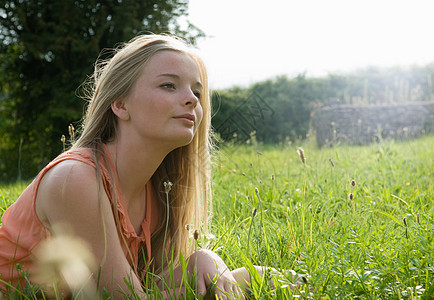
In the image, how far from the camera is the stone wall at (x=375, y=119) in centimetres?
1055

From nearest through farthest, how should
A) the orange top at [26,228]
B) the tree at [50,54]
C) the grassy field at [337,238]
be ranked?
the grassy field at [337,238] → the orange top at [26,228] → the tree at [50,54]

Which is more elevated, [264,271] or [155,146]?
[155,146]

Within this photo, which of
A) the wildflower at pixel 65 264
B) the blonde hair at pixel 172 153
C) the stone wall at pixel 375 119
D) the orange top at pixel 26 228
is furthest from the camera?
the stone wall at pixel 375 119

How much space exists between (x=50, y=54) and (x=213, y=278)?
8.41 m

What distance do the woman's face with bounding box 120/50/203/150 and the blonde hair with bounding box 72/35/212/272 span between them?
0.06 m

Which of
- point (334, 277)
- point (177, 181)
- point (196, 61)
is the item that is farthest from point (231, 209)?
point (334, 277)

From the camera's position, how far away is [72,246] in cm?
187

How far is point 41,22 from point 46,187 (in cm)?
806

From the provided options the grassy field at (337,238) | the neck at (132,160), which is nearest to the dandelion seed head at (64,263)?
the neck at (132,160)

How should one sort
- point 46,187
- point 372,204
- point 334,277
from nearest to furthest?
point 334,277, point 46,187, point 372,204

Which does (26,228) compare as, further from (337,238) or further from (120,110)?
(337,238)

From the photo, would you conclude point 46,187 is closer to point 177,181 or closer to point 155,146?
point 155,146

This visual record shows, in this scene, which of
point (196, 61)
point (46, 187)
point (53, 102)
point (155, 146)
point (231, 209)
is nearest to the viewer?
point (46, 187)

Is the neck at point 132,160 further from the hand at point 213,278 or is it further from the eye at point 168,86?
the hand at point 213,278
